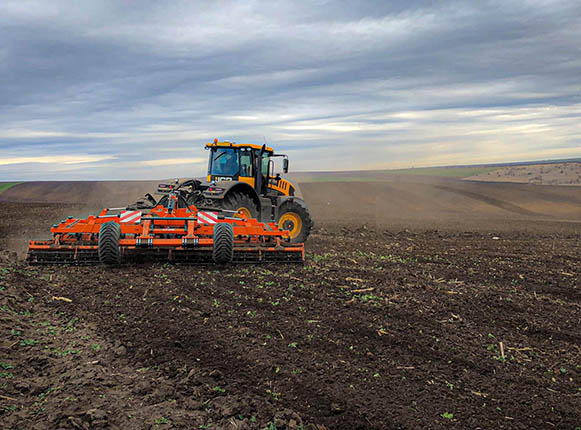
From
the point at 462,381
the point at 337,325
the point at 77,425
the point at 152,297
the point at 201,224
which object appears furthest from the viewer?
the point at 201,224

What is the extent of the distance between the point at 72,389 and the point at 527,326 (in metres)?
5.39

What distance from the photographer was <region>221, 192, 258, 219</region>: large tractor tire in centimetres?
1157

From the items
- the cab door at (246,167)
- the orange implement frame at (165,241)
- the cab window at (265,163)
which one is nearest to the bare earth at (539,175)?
the cab window at (265,163)

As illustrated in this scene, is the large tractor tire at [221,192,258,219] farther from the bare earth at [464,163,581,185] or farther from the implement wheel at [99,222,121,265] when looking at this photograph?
the bare earth at [464,163,581,185]

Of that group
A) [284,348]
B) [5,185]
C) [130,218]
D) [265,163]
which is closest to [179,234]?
[130,218]

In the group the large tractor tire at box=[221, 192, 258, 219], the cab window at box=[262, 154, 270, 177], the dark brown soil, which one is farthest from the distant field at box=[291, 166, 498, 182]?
the dark brown soil

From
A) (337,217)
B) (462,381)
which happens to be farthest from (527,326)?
(337,217)

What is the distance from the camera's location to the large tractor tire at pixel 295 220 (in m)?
13.9

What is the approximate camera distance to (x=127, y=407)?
3850 millimetres

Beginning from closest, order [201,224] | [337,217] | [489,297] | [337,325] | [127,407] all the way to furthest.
Result: [127,407] < [337,325] < [489,297] < [201,224] < [337,217]

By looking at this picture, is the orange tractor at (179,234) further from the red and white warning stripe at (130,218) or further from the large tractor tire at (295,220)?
the large tractor tire at (295,220)

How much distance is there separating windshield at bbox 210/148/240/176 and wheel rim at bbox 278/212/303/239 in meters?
1.91

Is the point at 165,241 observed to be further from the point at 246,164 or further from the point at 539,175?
the point at 539,175

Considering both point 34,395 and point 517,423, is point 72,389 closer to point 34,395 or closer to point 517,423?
point 34,395
